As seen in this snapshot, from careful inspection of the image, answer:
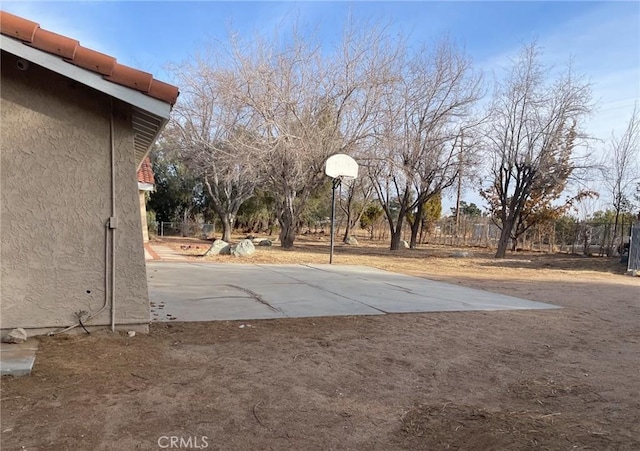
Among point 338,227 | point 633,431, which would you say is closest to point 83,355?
point 633,431

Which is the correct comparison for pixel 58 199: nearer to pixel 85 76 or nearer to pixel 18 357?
pixel 85 76

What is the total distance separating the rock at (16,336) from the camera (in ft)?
13.7

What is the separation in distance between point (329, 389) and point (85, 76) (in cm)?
361

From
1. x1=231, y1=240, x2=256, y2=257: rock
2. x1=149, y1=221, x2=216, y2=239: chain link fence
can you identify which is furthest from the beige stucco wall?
x1=149, y1=221, x2=216, y2=239: chain link fence

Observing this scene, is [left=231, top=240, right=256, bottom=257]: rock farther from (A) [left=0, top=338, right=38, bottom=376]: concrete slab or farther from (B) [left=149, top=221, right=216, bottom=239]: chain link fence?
(B) [left=149, top=221, right=216, bottom=239]: chain link fence

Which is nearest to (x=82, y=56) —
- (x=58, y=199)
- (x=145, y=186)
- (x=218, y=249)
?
(x=58, y=199)

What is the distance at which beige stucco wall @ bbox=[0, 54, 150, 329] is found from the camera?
4.23 meters

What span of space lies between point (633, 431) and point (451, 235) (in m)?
30.9

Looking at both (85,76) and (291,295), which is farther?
(291,295)

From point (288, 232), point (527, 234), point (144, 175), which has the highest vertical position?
point (144, 175)

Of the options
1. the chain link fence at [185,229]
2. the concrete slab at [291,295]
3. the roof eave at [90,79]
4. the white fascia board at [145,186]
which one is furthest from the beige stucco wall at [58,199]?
the chain link fence at [185,229]

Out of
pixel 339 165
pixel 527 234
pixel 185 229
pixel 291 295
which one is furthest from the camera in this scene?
pixel 185 229

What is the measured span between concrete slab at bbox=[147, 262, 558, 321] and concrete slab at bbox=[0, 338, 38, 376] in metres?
1.65

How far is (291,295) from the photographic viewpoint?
802 centimetres
